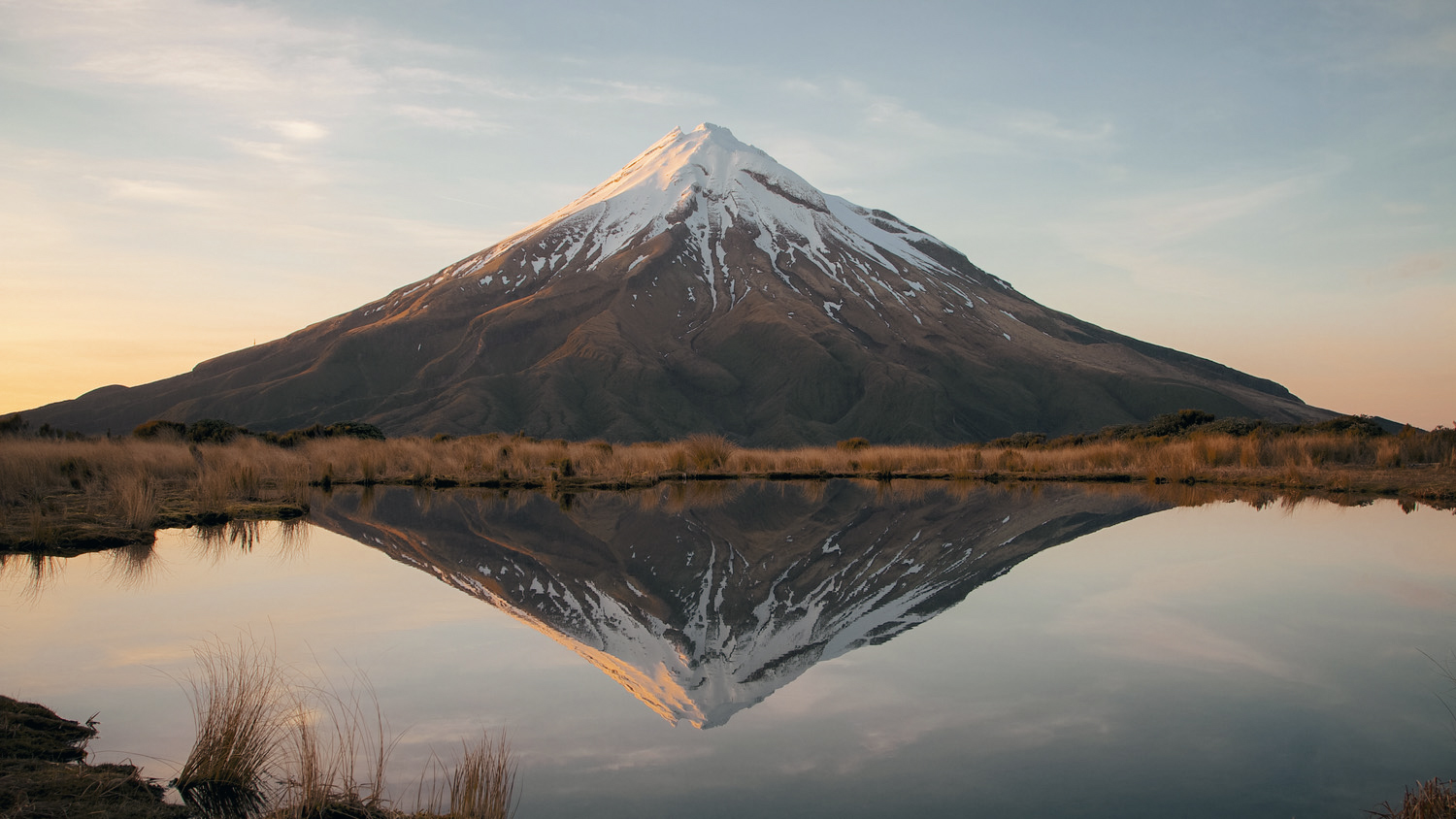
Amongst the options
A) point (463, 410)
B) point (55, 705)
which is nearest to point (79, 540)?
point (55, 705)

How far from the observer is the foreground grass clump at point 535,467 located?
1429 centimetres

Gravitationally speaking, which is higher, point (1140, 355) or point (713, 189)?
point (713, 189)

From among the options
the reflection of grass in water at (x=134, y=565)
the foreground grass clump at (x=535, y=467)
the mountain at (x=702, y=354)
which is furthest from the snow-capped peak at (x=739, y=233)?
the reflection of grass in water at (x=134, y=565)

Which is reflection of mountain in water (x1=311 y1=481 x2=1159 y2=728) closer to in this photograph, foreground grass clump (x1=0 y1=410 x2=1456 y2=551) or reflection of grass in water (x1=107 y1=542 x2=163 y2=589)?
reflection of grass in water (x1=107 y1=542 x2=163 y2=589)

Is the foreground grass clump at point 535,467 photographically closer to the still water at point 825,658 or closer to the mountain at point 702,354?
the still water at point 825,658

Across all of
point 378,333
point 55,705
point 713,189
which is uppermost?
point 713,189

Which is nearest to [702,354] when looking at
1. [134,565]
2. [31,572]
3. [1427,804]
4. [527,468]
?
[527,468]

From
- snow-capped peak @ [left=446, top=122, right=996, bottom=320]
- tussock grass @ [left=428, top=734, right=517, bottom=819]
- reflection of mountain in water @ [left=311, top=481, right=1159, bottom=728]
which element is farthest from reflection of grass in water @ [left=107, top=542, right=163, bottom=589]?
snow-capped peak @ [left=446, top=122, right=996, bottom=320]

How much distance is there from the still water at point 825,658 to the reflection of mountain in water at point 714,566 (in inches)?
2.4

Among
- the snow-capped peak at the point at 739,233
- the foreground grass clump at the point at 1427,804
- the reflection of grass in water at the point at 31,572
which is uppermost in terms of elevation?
the snow-capped peak at the point at 739,233

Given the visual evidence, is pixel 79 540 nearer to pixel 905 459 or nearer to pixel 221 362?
pixel 905 459

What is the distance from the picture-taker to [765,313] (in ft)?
361

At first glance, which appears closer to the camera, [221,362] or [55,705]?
[55,705]

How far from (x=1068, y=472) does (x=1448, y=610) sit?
18.9m
